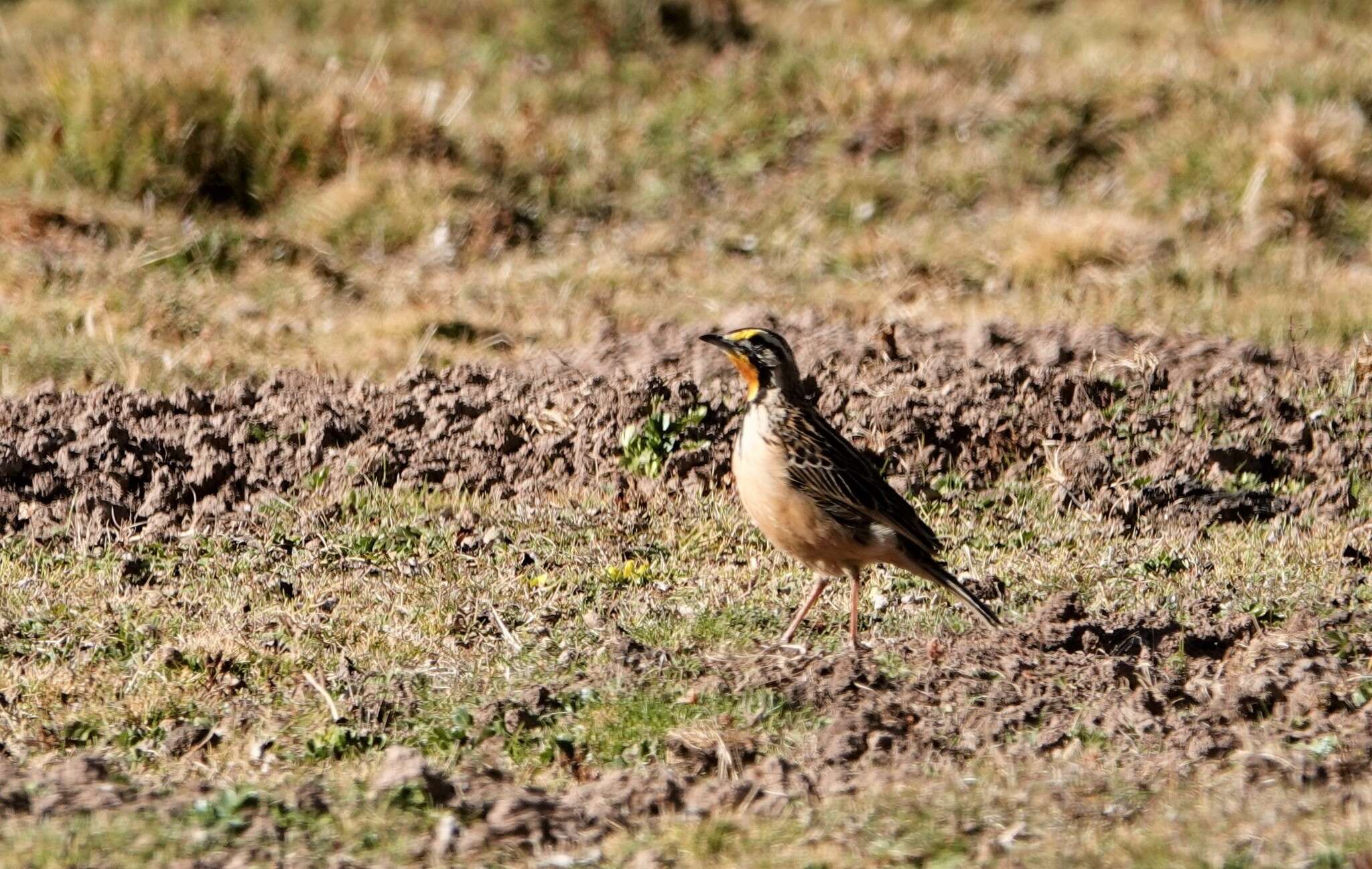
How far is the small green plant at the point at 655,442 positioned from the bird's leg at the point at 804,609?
1.58 m

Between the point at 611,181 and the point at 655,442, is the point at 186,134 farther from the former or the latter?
the point at 655,442

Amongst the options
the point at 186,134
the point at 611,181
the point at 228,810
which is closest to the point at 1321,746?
the point at 228,810

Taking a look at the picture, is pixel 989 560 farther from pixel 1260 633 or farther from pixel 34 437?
pixel 34 437

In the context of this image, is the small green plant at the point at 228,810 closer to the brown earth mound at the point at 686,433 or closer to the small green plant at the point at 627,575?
the small green plant at the point at 627,575

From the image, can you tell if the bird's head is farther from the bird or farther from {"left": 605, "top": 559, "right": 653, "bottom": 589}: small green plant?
{"left": 605, "top": 559, "right": 653, "bottom": 589}: small green plant

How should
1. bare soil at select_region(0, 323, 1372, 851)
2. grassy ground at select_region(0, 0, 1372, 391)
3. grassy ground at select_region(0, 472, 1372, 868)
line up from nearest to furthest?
grassy ground at select_region(0, 472, 1372, 868) → bare soil at select_region(0, 323, 1372, 851) → grassy ground at select_region(0, 0, 1372, 391)

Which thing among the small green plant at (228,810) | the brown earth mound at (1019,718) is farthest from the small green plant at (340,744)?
the small green plant at (228,810)

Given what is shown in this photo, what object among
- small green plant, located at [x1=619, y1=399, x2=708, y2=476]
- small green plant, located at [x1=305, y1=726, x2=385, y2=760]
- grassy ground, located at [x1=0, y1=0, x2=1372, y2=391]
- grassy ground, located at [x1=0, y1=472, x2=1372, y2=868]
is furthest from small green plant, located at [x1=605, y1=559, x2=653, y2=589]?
grassy ground, located at [x1=0, y1=0, x2=1372, y2=391]

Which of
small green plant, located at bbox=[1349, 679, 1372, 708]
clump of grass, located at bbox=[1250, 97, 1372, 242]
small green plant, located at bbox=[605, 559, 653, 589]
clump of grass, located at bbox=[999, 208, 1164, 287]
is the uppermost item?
clump of grass, located at bbox=[1250, 97, 1372, 242]

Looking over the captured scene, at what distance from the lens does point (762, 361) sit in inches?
277

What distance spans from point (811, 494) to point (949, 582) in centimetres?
62

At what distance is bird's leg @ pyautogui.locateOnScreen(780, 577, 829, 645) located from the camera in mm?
6949

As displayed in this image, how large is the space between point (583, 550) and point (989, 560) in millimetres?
1726

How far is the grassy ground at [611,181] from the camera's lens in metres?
11.6
